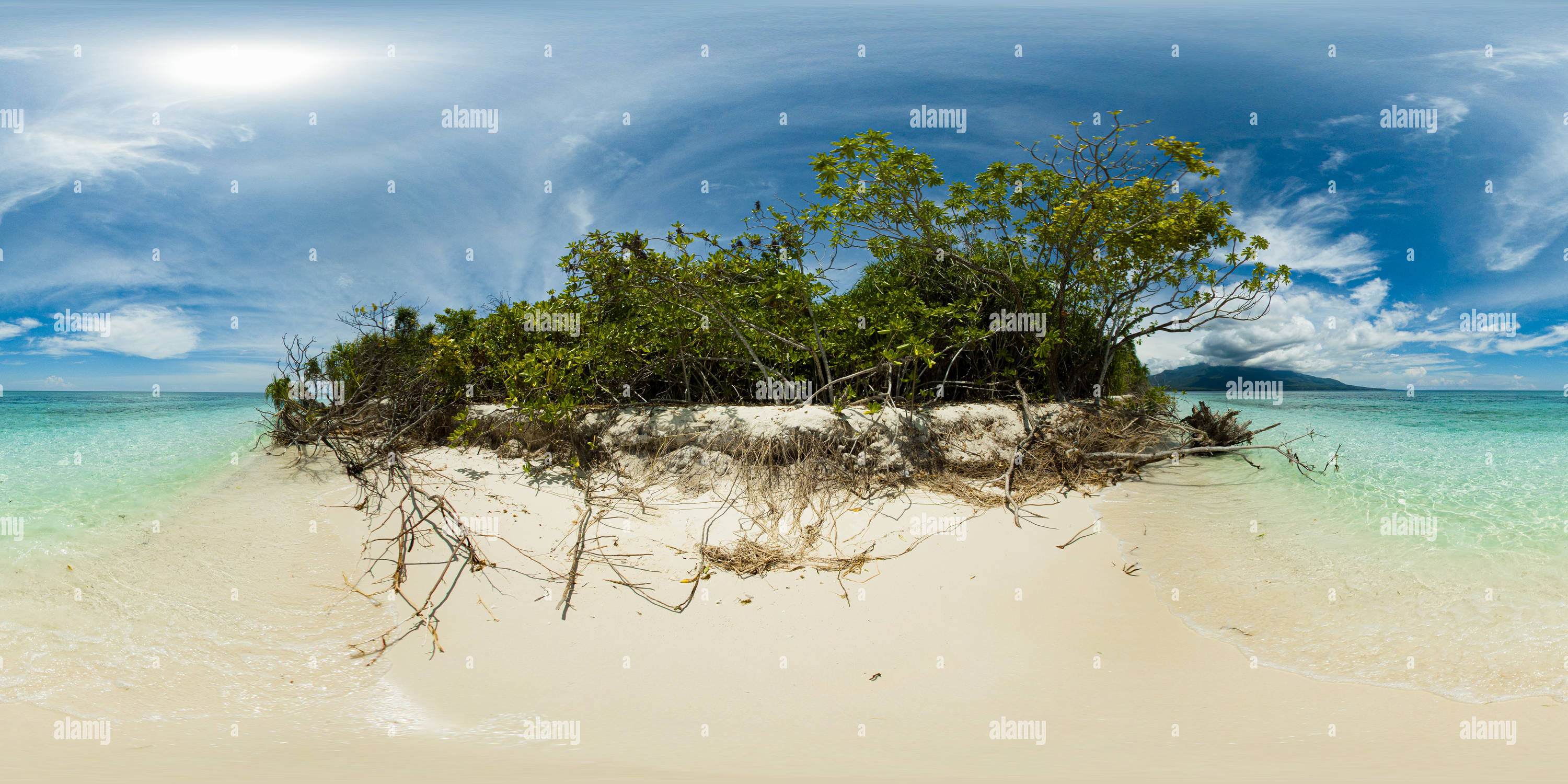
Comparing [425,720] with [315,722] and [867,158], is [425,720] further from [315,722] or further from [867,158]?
[867,158]

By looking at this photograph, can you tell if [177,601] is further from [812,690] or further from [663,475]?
[812,690]

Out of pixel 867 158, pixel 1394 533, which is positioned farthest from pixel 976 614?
pixel 867 158

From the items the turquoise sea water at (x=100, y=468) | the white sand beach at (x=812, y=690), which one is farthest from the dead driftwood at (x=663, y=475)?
the turquoise sea water at (x=100, y=468)

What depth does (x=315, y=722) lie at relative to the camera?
3465 mm

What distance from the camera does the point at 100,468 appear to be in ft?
31.5

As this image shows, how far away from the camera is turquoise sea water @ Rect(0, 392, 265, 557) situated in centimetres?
680

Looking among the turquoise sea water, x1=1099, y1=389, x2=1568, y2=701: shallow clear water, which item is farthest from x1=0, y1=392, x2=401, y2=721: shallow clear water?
x1=1099, y1=389, x2=1568, y2=701: shallow clear water

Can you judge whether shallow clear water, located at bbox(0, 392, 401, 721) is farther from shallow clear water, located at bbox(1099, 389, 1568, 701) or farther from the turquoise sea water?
shallow clear water, located at bbox(1099, 389, 1568, 701)

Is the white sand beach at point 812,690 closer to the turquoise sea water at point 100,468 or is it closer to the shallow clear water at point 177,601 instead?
the shallow clear water at point 177,601

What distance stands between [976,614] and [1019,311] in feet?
19.1

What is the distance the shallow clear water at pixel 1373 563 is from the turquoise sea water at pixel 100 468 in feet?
35.2

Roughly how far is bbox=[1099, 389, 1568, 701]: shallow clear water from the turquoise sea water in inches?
422

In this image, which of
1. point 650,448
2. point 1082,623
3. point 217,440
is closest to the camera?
point 1082,623

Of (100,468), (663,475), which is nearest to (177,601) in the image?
(663,475)
